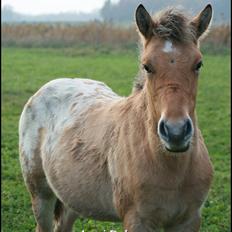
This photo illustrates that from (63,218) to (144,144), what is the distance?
69.5 inches

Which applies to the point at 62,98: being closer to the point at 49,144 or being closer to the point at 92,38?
the point at 49,144

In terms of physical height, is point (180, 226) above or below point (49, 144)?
below

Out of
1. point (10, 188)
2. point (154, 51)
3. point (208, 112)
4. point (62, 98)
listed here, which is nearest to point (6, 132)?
point (10, 188)

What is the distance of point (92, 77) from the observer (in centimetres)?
1814

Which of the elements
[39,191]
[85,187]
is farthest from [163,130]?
[39,191]

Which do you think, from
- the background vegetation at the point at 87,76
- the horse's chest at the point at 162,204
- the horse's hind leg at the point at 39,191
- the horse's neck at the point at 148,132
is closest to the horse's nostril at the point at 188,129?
the horse's neck at the point at 148,132

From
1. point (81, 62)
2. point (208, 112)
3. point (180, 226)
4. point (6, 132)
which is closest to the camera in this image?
point (180, 226)

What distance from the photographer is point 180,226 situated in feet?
12.8

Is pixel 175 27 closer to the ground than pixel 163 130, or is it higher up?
higher up

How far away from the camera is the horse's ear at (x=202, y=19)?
382 cm

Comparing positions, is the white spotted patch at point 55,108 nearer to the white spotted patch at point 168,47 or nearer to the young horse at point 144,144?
the young horse at point 144,144

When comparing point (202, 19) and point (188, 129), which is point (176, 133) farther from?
point (202, 19)

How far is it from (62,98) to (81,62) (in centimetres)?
1768

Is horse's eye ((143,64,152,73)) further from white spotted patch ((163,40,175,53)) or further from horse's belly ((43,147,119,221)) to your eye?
horse's belly ((43,147,119,221))
